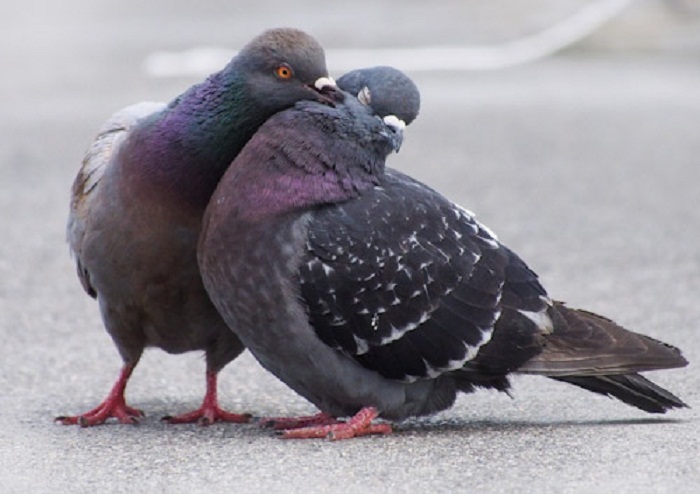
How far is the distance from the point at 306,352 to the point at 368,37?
58.0ft

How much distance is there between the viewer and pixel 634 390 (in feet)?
19.7

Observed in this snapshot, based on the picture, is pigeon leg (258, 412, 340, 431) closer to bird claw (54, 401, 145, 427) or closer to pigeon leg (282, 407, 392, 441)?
pigeon leg (282, 407, 392, 441)

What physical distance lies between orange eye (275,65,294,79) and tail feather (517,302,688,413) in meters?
1.35

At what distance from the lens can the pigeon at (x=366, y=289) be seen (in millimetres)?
5660

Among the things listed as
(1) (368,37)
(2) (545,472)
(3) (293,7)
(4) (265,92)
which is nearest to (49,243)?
(4) (265,92)

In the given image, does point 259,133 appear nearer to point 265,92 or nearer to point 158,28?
point 265,92

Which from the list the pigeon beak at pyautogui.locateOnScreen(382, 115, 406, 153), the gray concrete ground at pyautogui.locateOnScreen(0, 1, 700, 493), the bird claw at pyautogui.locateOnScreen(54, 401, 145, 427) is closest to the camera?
the gray concrete ground at pyautogui.locateOnScreen(0, 1, 700, 493)

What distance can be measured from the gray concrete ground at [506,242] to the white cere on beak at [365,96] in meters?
1.26

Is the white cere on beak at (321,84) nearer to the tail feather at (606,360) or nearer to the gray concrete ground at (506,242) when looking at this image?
the tail feather at (606,360)

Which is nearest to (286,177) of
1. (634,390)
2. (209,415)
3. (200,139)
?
(200,139)

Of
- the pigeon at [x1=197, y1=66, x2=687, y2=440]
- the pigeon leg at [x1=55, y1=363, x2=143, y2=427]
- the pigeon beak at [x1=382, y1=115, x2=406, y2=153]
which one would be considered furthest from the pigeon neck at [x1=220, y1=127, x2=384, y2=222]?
the pigeon leg at [x1=55, y1=363, x2=143, y2=427]

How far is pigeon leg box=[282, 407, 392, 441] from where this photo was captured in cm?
572

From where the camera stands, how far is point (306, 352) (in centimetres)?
568

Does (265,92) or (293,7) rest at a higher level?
(293,7)
